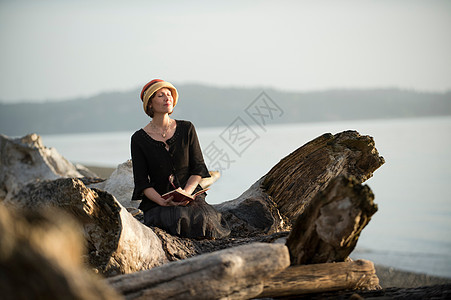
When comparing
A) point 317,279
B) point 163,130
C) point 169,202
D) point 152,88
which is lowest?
point 317,279

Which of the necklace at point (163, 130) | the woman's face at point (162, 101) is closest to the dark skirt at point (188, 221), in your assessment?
the necklace at point (163, 130)

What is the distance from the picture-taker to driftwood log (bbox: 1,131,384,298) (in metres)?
3.36

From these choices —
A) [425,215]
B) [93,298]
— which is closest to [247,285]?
[93,298]

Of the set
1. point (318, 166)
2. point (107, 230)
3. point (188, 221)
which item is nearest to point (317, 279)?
point (188, 221)

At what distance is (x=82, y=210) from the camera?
3887 mm

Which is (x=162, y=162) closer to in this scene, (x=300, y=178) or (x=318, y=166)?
(x=300, y=178)

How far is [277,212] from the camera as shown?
206 inches

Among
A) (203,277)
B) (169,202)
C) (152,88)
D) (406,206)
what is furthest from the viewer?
(406,206)

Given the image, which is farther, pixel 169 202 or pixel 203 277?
pixel 169 202

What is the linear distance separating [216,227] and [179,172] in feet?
2.28

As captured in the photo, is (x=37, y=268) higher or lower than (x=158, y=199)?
lower

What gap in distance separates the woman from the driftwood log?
0.26 meters

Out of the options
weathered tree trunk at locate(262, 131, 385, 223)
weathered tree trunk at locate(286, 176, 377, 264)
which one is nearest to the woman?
weathered tree trunk at locate(262, 131, 385, 223)

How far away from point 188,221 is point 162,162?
71cm
